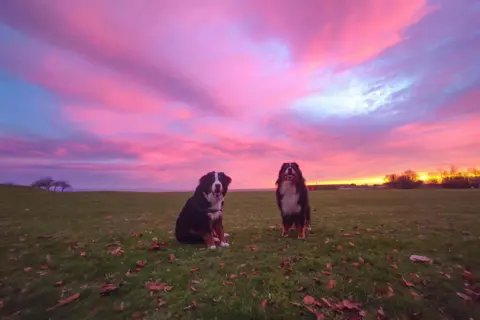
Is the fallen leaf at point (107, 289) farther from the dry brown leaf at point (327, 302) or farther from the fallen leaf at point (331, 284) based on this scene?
the fallen leaf at point (331, 284)

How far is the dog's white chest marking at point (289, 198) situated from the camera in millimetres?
10078

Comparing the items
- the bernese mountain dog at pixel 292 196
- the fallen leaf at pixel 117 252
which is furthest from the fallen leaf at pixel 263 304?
the bernese mountain dog at pixel 292 196

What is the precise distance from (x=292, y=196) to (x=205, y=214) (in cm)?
352

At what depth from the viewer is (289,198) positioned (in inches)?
402

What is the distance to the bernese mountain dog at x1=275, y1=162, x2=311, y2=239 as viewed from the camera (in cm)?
1005

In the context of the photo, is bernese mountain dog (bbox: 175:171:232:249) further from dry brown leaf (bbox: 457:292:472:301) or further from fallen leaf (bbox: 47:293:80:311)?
dry brown leaf (bbox: 457:292:472:301)

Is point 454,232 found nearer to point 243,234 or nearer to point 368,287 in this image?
point 368,287

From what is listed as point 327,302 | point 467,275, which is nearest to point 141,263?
point 327,302

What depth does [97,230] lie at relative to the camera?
39.7ft

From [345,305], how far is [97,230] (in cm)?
1103

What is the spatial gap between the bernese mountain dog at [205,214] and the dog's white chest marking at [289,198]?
2.54m

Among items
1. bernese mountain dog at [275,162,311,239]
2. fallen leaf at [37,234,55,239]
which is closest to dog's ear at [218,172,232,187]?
bernese mountain dog at [275,162,311,239]

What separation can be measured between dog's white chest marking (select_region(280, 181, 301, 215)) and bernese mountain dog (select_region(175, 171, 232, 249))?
8.34 feet

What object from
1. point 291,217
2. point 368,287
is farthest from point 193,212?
point 368,287
